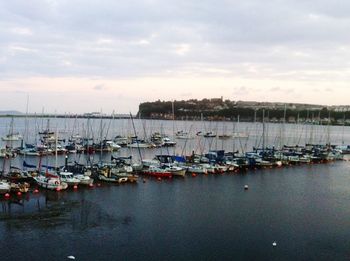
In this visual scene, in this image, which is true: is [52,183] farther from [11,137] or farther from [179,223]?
[11,137]

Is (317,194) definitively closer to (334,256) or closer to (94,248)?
(334,256)

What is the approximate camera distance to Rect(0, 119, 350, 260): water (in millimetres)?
20703

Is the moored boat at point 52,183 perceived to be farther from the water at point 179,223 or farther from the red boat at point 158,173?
the red boat at point 158,173

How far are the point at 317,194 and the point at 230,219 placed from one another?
11725 mm

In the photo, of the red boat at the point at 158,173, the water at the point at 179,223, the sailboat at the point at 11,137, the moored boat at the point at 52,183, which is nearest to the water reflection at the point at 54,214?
the water at the point at 179,223

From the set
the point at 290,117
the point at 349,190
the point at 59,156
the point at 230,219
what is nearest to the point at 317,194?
the point at 349,190

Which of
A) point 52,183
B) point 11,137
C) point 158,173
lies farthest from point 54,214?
point 11,137

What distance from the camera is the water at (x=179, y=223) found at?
20.7m

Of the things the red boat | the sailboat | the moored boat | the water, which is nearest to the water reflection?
the water

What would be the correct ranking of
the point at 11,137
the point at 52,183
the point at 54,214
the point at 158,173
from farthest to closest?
the point at 11,137 < the point at 158,173 < the point at 52,183 < the point at 54,214

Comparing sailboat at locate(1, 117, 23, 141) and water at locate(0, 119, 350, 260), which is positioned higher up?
sailboat at locate(1, 117, 23, 141)

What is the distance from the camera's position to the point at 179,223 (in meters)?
25.4

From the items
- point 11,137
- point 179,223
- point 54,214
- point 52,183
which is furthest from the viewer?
point 11,137

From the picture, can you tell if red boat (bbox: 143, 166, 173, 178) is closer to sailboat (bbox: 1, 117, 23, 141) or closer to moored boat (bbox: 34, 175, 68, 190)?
moored boat (bbox: 34, 175, 68, 190)
